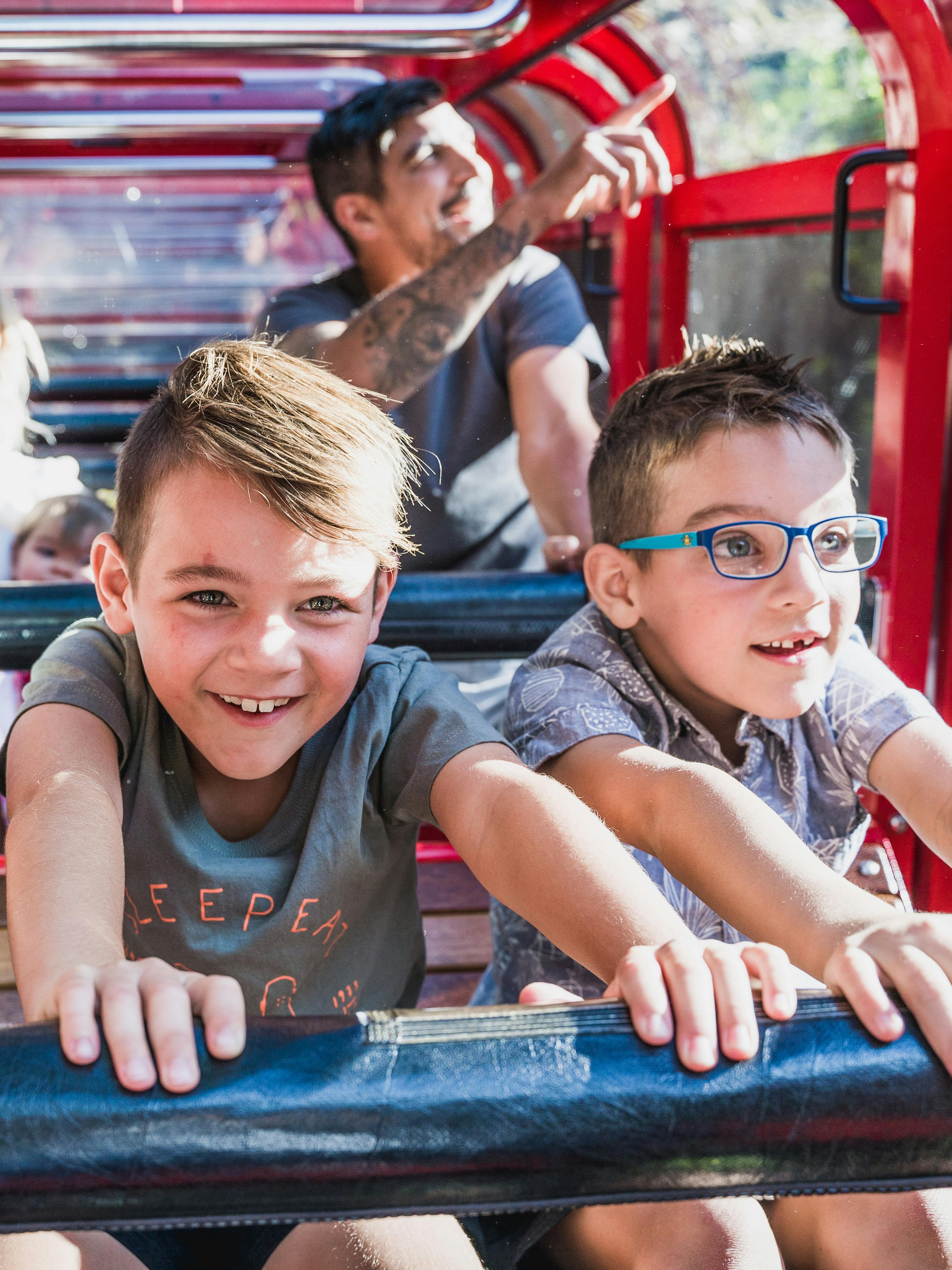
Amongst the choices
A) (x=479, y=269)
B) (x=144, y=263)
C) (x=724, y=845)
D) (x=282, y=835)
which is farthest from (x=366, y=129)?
(x=144, y=263)

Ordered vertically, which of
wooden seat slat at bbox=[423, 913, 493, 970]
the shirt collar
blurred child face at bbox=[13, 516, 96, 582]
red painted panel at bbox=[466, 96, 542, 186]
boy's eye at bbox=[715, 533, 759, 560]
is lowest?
wooden seat slat at bbox=[423, 913, 493, 970]

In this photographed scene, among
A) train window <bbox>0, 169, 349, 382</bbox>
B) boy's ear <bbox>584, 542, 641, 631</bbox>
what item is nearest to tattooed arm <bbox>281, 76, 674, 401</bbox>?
boy's ear <bbox>584, 542, 641, 631</bbox>

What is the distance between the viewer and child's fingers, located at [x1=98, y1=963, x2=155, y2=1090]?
54 cm

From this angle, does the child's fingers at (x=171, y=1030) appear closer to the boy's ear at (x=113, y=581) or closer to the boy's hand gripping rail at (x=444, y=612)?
the boy's ear at (x=113, y=581)

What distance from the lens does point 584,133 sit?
1612 millimetres

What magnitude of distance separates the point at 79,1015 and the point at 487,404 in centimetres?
148

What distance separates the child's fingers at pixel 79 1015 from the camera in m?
0.55

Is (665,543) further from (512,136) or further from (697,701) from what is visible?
(512,136)

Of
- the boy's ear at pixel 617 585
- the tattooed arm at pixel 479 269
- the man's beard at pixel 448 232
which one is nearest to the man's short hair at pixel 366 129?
the man's beard at pixel 448 232

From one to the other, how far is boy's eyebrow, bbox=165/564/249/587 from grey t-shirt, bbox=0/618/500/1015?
0.49 feet

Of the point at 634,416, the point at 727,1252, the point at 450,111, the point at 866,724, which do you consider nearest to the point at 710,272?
the point at 450,111

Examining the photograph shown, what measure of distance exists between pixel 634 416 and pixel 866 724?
0.41 meters

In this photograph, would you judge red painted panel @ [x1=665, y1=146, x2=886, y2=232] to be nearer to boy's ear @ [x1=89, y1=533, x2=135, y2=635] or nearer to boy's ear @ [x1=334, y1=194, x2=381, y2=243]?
boy's ear @ [x1=334, y1=194, x2=381, y2=243]

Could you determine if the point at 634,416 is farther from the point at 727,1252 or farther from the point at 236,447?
the point at 727,1252
